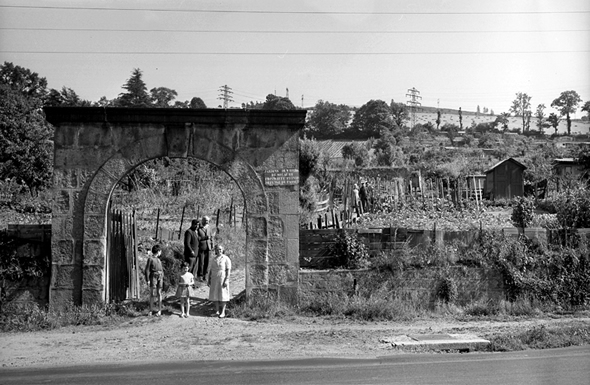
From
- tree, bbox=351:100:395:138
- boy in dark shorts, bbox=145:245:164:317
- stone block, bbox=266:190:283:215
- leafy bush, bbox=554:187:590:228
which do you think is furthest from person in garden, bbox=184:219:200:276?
tree, bbox=351:100:395:138

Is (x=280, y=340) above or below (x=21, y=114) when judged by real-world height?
below

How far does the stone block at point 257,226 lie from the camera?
43.5 feet

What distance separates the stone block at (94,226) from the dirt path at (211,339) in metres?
1.96

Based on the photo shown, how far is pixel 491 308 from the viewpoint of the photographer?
13758 millimetres

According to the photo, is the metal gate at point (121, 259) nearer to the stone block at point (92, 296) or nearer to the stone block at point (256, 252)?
the stone block at point (92, 296)

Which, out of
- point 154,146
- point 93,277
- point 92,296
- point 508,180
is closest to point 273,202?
point 154,146

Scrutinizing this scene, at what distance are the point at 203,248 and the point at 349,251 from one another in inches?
166

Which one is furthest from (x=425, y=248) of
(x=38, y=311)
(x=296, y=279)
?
(x=38, y=311)

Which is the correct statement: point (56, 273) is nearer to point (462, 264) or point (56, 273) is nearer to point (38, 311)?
point (38, 311)

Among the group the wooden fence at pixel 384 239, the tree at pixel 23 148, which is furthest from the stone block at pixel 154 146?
the tree at pixel 23 148

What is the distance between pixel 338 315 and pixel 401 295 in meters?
1.63

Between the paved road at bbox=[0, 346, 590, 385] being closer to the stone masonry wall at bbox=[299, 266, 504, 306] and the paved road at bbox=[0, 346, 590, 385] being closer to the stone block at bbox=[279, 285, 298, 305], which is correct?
the stone block at bbox=[279, 285, 298, 305]

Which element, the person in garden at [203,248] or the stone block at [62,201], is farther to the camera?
the person in garden at [203,248]

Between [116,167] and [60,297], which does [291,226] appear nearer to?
[116,167]
